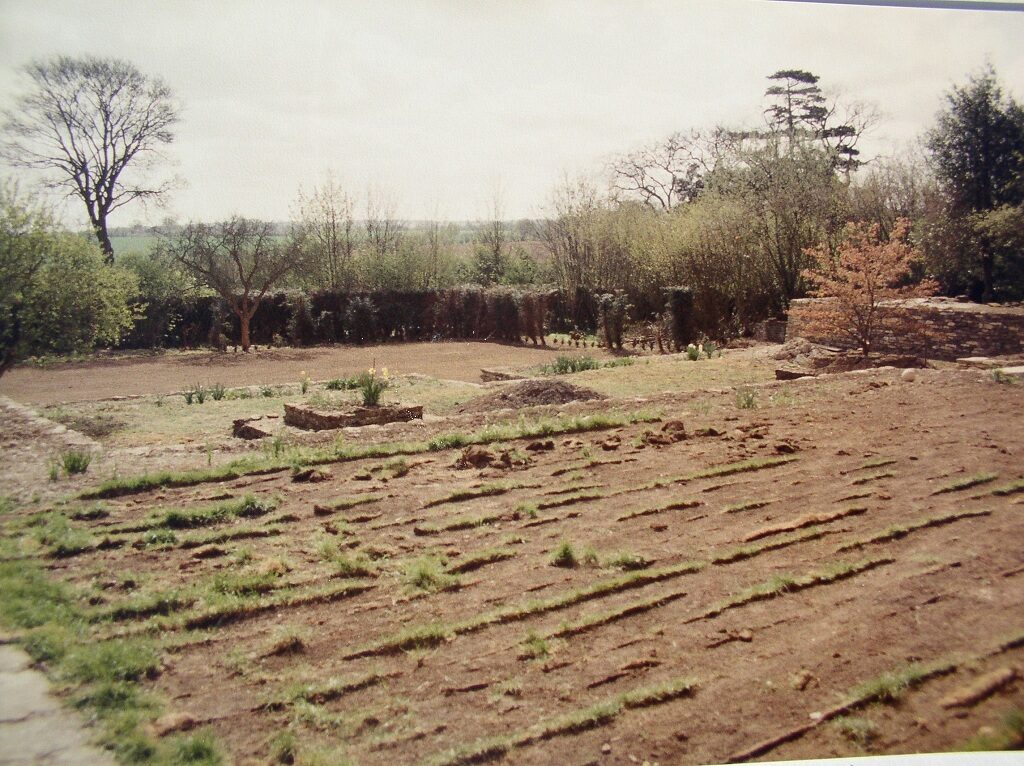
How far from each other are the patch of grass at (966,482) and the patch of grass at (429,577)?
6.38 feet

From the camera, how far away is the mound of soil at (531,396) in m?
6.41

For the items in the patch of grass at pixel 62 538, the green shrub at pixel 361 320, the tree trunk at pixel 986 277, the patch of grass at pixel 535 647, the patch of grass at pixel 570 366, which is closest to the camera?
the patch of grass at pixel 535 647

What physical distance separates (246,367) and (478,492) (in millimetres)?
7688

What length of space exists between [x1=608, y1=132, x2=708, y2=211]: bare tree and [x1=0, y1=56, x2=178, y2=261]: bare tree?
3.59 meters

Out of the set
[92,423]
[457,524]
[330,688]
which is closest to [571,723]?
[330,688]

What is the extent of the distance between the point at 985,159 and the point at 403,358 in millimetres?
9103

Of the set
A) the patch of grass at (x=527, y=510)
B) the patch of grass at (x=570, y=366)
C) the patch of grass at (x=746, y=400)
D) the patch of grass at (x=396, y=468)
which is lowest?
the patch of grass at (x=527, y=510)

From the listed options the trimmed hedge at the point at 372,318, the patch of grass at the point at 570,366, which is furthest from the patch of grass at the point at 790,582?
the trimmed hedge at the point at 372,318

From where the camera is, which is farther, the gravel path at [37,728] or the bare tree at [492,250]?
the bare tree at [492,250]

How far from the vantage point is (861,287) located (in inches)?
275

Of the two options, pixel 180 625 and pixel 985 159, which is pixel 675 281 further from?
pixel 180 625

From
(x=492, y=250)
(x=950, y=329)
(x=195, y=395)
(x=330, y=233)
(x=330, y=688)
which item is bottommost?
(x=330, y=688)

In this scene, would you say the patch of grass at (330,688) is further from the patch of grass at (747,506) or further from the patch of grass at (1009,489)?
the patch of grass at (1009,489)

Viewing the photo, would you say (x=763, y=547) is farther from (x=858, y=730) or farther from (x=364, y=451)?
(x=364, y=451)
